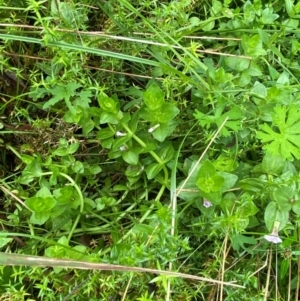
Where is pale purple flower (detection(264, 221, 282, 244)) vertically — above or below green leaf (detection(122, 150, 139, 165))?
below

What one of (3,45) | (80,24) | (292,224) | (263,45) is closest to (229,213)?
(292,224)

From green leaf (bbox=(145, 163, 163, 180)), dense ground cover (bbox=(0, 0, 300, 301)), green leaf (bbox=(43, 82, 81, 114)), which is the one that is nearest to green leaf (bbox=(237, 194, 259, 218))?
dense ground cover (bbox=(0, 0, 300, 301))

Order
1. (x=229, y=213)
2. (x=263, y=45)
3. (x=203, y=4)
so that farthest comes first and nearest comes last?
1. (x=203, y=4)
2. (x=263, y=45)
3. (x=229, y=213)

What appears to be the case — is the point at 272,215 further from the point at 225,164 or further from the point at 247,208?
the point at 225,164

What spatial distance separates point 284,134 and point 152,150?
34 centimetres

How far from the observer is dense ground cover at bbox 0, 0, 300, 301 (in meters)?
1.26

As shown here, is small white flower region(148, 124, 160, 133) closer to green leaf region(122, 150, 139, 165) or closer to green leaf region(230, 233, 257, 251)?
green leaf region(122, 150, 139, 165)

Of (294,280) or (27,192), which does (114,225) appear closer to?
(27,192)

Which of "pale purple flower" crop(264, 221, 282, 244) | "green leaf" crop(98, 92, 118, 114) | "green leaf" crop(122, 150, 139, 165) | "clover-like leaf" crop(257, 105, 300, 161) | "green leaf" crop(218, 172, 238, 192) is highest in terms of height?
"green leaf" crop(98, 92, 118, 114)

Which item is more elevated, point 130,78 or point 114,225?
point 130,78

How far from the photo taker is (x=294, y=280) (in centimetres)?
142

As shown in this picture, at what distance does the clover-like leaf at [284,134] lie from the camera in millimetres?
1278

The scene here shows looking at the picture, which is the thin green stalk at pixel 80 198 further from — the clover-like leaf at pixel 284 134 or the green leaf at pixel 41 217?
the clover-like leaf at pixel 284 134

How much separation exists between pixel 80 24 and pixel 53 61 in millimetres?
141
